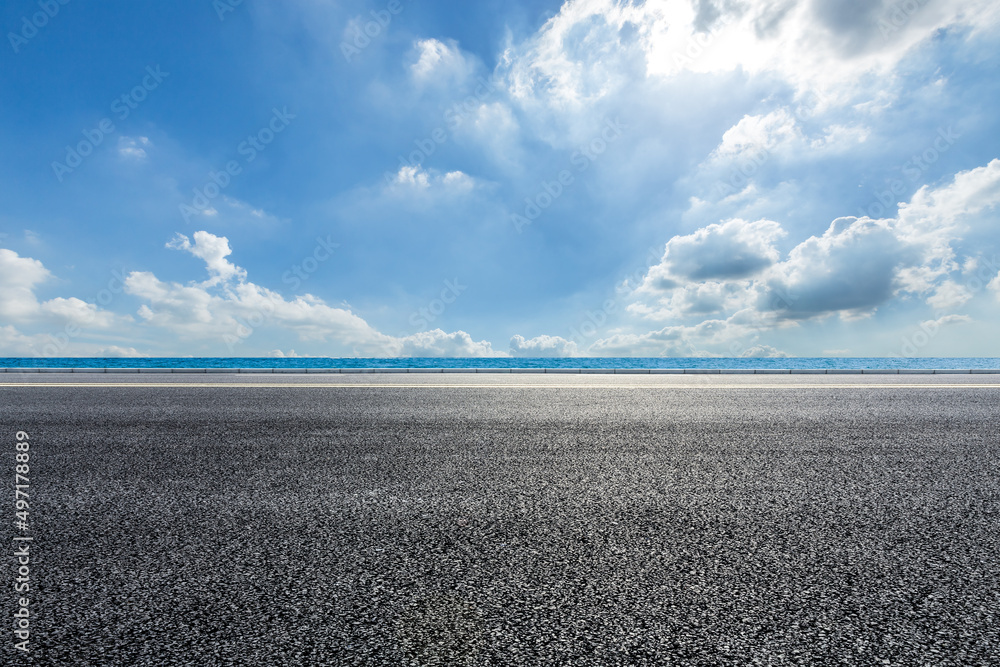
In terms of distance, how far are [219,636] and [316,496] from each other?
1.23m

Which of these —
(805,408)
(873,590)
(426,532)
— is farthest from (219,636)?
(805,408)

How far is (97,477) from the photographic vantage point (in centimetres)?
296

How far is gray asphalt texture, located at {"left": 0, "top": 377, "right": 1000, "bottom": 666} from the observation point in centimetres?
132

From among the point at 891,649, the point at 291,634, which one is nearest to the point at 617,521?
the point at 891,649

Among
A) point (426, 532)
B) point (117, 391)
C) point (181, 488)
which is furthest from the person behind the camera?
point (117, 391)

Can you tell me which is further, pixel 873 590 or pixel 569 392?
pixel 569 392

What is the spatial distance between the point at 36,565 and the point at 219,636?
112 centimetres

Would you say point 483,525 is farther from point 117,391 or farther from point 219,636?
point 117,391

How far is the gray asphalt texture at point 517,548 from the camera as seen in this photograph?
4.34 ft

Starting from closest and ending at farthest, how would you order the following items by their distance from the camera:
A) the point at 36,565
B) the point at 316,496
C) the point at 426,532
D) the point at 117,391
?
the point at 36,565 → the point at 426,532 → the point at 316,496 → the point at 117,391

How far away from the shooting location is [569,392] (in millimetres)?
7629

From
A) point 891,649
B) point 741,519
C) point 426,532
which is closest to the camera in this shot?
point 891,649

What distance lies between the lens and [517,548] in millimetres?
1886

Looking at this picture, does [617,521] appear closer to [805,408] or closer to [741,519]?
[741,519]
